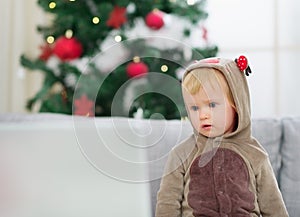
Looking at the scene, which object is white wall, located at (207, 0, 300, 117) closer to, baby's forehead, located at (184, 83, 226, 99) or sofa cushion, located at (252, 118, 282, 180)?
sofa cushion, located at (252, 118, 282, 180)

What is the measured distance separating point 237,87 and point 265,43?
67.0 inches

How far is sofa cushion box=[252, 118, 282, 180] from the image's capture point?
5.74 ft

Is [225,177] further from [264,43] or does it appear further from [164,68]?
[264,43]

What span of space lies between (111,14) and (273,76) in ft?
3.35

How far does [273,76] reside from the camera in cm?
285

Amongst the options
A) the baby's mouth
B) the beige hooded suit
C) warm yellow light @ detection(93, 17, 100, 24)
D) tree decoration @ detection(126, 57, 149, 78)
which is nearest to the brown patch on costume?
the beige hooded suit

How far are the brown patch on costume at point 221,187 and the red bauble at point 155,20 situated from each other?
4.33 feet

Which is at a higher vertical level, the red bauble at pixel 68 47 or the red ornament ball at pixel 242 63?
the red bauble at pixel 68 47

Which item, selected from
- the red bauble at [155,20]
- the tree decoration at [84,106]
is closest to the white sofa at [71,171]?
the tree decoration at [84,106]

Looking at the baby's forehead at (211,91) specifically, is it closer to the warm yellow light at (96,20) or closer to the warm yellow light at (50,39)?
the warm yellow light at (96,20)

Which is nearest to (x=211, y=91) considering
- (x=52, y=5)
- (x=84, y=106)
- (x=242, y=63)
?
(x=242, y=63)

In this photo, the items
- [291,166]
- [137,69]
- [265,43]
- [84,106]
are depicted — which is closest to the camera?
[84,106]

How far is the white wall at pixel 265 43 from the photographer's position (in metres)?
2.82

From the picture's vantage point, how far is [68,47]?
258 centimetres
